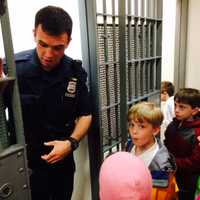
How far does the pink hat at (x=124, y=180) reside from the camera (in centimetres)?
75

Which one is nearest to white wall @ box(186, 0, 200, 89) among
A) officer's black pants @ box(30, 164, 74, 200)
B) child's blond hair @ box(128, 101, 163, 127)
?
child's blond hair @ box(128, 101, 163, 127)

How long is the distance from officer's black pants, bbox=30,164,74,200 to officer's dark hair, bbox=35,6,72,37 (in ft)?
2.12

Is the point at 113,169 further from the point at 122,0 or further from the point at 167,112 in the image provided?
the point at 167,112

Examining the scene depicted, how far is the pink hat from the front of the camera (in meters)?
0.75

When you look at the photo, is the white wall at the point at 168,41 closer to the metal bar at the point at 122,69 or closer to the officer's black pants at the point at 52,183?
the metal bar at the point at 122,69

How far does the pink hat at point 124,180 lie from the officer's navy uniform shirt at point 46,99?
19.8 inches

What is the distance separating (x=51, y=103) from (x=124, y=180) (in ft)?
1.92

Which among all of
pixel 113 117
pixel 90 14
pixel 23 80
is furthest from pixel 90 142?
pixel 90 14

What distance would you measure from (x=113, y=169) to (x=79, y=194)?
95cm

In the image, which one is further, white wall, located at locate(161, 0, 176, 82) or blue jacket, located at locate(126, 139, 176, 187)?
white wall, located at locate(161, 0, 176, 82)

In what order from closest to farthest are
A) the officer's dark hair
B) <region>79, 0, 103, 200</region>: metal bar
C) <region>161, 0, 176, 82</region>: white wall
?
the officer's dark hair → <region>79, 0, 103, 200</region>: metal bar → <region>161, 0, 176, 82</region>: white wall

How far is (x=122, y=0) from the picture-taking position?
1.59 metres

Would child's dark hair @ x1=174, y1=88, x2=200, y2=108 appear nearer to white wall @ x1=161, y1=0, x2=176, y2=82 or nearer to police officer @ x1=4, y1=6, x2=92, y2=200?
police officer @ x1=4, y1=6, x2=92, y2=200

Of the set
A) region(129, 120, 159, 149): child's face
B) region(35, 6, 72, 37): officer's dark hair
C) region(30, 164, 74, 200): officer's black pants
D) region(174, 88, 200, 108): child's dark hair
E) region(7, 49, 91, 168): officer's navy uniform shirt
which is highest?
region(35, 6, 72, 37): officer's dark hair
